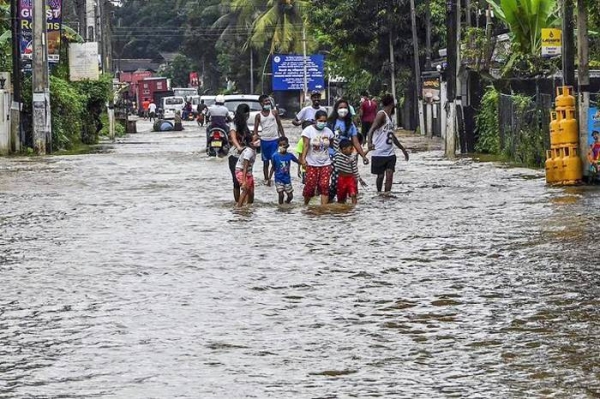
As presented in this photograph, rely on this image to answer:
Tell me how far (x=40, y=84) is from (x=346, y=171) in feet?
62.8

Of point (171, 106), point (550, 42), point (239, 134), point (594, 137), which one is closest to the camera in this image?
point (239, 134)

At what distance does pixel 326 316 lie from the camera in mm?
10430

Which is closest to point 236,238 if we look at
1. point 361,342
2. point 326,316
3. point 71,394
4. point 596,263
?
point 596,263

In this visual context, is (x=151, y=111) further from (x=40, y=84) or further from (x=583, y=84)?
(x=583, y=84)

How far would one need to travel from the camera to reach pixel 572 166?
22.3 m

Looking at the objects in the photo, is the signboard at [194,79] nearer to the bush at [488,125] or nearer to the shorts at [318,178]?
the bush at [488,125]

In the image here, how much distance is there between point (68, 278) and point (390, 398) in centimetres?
571

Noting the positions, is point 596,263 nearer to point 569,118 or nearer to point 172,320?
point 172,320

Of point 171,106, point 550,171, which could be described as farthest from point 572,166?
point 171,106

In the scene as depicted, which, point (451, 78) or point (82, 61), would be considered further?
point (82, 61)

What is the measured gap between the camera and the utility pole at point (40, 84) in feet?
120

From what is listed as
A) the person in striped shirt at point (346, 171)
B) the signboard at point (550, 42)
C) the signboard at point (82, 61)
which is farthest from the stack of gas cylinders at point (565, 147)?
the signboard at point (82, 61)

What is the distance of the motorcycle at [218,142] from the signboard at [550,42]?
464 inches

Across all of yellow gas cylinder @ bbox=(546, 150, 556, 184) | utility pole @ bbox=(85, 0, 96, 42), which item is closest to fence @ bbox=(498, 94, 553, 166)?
yellow gas cylinder @ bbox=(546, 150, 556, 184)
